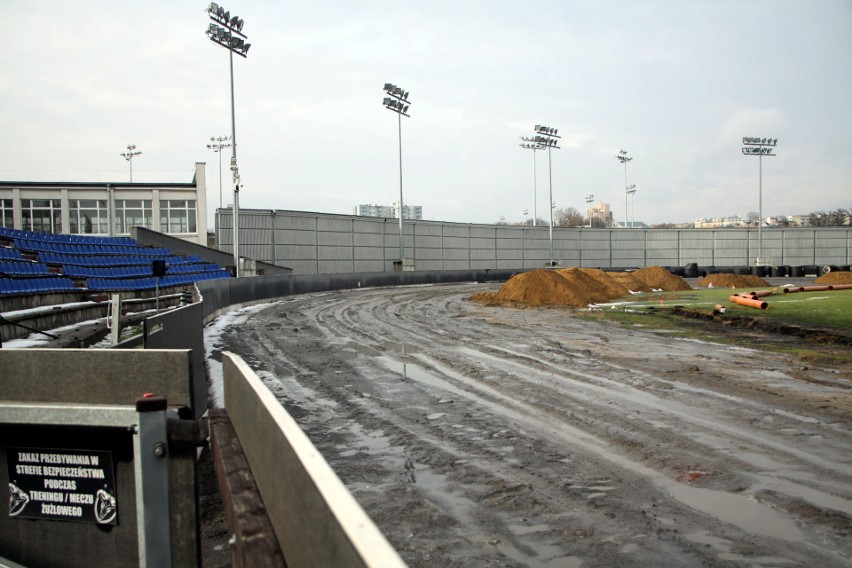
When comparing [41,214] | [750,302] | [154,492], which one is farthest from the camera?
[41,214]

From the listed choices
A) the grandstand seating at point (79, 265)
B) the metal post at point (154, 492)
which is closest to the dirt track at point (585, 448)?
the metal post at point (154, 492)

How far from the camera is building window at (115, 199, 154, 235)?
149 ft

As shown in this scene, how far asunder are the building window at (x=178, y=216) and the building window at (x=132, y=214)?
0.86 meters

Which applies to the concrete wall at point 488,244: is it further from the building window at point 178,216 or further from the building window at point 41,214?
the building window at point 41,214

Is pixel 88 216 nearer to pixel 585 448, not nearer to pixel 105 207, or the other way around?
pixel 105 207

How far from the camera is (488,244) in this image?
72875mm

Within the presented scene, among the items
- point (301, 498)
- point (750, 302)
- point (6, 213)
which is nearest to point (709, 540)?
point (301, 498)

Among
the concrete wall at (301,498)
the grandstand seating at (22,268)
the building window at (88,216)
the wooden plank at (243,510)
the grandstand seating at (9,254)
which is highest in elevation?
the building window at (88,216)

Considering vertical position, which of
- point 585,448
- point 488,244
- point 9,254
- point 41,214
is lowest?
point 585,448

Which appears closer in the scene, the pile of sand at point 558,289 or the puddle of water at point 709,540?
the puddle of water at point 709,540

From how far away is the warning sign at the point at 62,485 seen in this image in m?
5.15

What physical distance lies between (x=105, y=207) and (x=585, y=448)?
148 ft

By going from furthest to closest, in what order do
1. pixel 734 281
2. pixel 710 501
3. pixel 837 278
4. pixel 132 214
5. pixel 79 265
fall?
pixel 734 281
pixel 132 214
pixel 837 278
pixel 79 265
pixel 710 501

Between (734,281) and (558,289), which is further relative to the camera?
(734,281)
